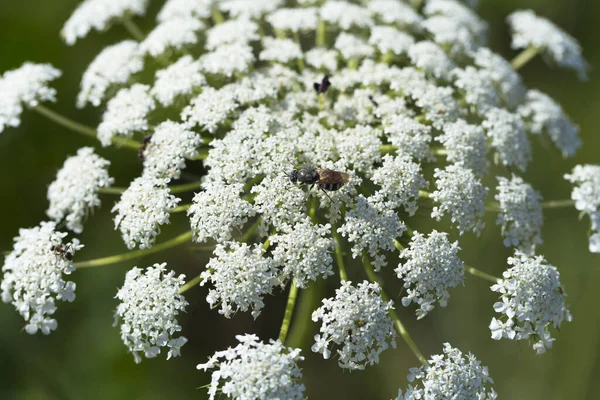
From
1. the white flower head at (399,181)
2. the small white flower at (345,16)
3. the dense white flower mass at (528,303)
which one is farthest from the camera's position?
the small white flower at (345,16)

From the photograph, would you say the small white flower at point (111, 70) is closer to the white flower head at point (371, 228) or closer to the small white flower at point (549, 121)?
the white flower head at point (371, 228)

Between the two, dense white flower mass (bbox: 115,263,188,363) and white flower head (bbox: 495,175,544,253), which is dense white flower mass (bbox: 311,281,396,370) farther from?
white flower head (bbox: 495,175,544,253)

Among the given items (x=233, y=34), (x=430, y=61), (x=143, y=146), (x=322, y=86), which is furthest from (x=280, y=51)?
(x=143, y=146)

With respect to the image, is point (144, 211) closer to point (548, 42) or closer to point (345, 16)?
point (345, 16)

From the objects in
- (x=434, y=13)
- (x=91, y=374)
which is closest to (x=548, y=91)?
(x=434, y=13)

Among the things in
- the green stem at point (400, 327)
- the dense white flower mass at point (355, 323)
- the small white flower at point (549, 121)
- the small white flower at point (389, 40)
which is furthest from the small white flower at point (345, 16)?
the dense white flower mass at point (355, 323)

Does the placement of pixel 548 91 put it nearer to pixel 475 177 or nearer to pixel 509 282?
pixel 475 177
